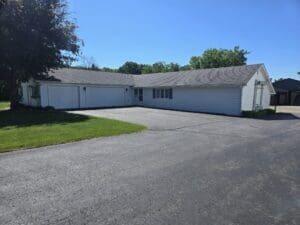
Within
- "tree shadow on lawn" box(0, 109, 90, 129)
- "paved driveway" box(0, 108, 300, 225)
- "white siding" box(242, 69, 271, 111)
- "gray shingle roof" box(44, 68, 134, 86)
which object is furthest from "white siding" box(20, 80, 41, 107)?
"white siding" box(242, 69, 271, 111)

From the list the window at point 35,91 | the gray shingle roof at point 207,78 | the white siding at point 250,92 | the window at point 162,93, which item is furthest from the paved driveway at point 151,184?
the window at point 162,93

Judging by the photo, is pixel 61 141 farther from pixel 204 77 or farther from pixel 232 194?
pixel 204 77

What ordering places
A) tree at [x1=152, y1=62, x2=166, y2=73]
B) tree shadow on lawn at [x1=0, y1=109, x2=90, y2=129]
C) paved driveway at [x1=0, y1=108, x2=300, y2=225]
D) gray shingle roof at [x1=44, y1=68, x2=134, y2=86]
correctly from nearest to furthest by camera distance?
paved driveway at [x1=0, y1=108, x2=300, y2=225]
tree shadow on lawn at [x1=0, y1=109, x2=90, y2=129]
gray shingle roof at [x1=44, y1=68, x2=134, y2=86]
tree at [x1=152, y1=62, x2=166, y2=73]

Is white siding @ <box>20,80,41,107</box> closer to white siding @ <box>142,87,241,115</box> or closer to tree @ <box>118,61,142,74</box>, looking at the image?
white siding @ <box>142,87,241,115</box>

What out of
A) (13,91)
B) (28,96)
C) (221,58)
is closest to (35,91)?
(28,96)

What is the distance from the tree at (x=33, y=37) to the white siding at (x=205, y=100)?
10.5m

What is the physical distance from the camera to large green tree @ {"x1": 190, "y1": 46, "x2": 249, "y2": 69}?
5512 cm

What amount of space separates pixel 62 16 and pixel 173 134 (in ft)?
47.5

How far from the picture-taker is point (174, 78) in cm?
2925

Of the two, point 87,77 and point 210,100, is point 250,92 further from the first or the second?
point 87,77

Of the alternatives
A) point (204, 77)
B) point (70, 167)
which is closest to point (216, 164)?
point (70, 167)

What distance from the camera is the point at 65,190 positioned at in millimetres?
5211

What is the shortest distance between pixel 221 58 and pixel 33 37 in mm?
43355

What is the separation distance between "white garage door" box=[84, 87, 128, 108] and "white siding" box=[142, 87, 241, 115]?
12.6 ft
